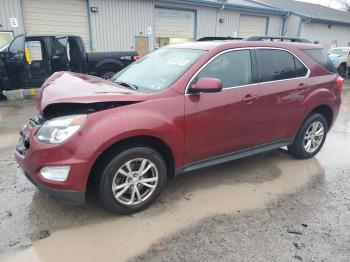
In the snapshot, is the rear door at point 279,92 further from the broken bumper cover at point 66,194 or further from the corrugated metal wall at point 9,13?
the corrugated metal wall at point 9,13

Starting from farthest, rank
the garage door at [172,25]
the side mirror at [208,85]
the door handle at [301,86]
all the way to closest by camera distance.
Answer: the garage door at [172,25] < the door handle at [301,86] < the side mirror at [208,85]

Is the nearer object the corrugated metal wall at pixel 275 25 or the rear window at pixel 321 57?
the rear window at pixel 321 57

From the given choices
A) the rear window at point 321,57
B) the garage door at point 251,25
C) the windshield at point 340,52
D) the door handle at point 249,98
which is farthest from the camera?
the garage door at point 251,25

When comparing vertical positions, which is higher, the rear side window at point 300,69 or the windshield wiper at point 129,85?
the rear side window at point 300,69

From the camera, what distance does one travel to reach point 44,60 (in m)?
9.27

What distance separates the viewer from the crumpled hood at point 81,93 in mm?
2898

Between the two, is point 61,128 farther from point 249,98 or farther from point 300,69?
point 300,69

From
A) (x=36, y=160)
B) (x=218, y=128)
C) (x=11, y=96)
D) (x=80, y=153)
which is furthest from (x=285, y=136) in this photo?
(x=11, y=96)

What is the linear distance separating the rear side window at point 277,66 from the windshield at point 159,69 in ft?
2.93

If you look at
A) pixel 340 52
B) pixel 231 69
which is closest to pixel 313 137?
pixel 231 69

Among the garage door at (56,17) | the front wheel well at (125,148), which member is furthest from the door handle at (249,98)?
the garage door at (56,17)

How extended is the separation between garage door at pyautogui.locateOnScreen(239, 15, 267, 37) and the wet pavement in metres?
16.3

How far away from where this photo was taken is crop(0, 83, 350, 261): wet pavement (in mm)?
2727

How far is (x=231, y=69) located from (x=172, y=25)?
526 inches
